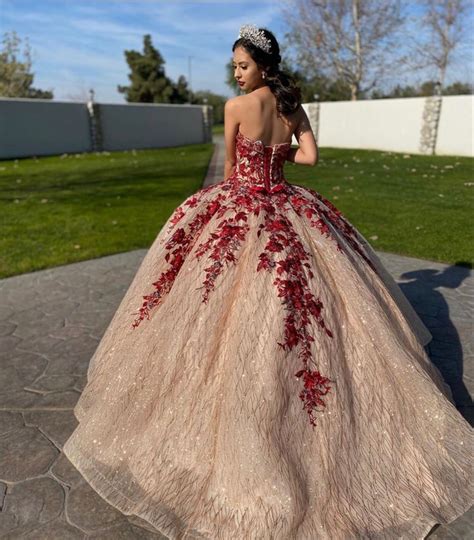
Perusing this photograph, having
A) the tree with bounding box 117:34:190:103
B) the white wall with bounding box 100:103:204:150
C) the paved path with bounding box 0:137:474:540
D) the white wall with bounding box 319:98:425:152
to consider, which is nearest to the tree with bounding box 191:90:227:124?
the tree with bounding box 117:34:190:103

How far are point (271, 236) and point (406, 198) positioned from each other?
33.0 ft

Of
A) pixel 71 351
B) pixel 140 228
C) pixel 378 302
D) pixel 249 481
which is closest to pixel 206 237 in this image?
pixel 378 302

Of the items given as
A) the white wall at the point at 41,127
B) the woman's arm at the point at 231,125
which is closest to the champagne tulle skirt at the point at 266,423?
the woman's arm at the point at 231,125

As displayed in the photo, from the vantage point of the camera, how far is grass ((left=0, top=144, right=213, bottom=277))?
7.73 meters

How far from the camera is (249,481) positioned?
2230 mm

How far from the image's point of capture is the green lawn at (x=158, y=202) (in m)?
7.73

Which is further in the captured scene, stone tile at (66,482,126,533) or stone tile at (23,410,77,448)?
stone tile at (23,410,77,448)

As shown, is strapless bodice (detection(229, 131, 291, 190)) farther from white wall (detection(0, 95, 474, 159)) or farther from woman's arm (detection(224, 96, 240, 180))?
white wall (detection(0, 95, 474, 159))

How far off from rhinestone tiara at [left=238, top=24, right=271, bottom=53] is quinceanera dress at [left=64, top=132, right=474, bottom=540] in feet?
1.74

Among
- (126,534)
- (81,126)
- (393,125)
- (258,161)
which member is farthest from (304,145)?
(81,126)

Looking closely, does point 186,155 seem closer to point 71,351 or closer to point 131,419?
point 71,351

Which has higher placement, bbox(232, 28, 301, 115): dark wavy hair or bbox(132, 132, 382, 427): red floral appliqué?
bbox(232, 28, 301, 115): dark wavy hair

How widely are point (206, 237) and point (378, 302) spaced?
1.08 meters

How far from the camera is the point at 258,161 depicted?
2.91m
